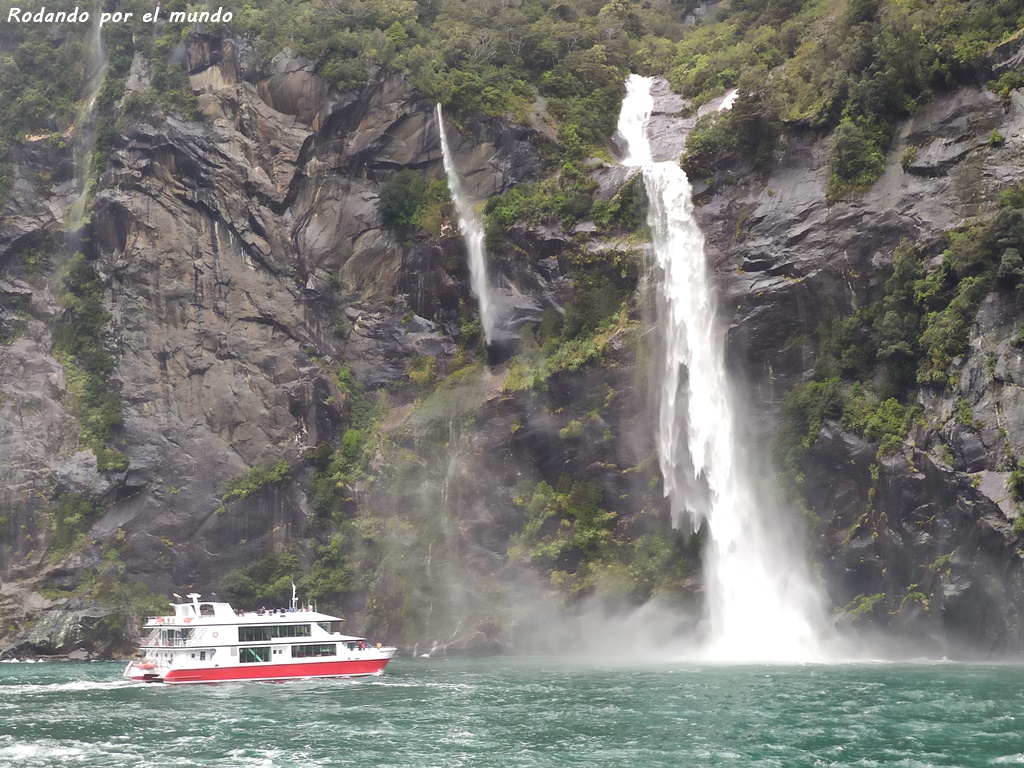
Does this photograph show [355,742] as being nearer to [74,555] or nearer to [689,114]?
[74,555]

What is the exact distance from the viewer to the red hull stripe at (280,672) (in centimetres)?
4966

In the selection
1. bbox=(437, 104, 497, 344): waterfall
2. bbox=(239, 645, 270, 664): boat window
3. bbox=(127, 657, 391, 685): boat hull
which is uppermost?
bbox=(437, 104, 497, 344): waterfall

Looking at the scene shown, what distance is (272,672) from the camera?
50094 millimetres

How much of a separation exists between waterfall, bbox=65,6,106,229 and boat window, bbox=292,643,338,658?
38846 mm

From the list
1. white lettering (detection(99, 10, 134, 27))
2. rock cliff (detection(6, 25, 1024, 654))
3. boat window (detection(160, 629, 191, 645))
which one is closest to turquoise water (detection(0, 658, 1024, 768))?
boat window (detection(160, 629, 191, 645))

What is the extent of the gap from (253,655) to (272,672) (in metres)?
1.20

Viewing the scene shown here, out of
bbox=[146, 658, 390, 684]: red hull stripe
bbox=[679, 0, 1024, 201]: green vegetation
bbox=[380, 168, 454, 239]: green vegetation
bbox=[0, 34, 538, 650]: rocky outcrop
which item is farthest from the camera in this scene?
bbox=[380, 168, 454, 239]: green vegetation

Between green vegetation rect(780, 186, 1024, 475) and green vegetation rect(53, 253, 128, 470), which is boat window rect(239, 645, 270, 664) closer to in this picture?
green vegetation rect(53, 253, 128, 470)

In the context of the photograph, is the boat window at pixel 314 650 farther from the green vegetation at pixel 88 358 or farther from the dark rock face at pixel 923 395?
the dark rock face at pixel 923 395

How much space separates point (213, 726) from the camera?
35.1 metres

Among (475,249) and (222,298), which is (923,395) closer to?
(475,249)

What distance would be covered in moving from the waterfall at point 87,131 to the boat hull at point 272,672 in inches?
1488

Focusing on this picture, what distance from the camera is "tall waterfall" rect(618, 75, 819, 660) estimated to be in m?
52.8

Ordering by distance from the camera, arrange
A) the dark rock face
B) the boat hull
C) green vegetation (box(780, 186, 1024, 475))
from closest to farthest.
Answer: the dark rock face, green vegetation (box(780, 186, 1024, 475)), the boat hull
